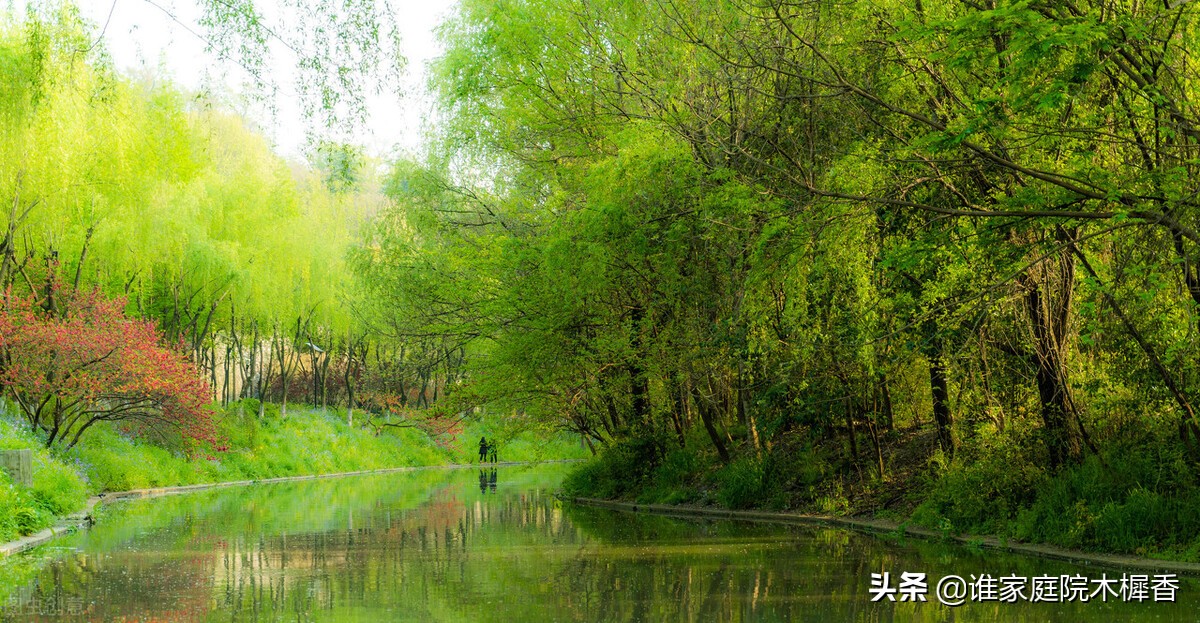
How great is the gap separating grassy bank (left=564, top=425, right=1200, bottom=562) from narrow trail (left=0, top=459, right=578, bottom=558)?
37.7 ft

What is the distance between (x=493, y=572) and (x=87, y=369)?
57.0ft

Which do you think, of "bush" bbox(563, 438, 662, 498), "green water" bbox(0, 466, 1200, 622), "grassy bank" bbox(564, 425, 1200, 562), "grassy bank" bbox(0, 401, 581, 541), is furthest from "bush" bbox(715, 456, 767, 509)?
"grassy bank" bbox(0, 401, 581, 541)

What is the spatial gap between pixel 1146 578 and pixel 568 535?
31.8 feet

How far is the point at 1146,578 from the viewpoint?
41.3ft

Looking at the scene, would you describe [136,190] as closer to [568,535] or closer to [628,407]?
[628,407]

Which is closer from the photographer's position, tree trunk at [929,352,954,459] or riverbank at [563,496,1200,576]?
riverbank at [563,496,1200,576]

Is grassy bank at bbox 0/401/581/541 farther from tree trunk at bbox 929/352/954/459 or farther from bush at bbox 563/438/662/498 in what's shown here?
tree trunk at bbox 929/352/954/459

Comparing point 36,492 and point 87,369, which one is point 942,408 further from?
point 87,369

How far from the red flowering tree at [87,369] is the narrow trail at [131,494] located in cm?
215

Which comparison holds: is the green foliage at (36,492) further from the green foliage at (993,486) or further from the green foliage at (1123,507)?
the green foliage at (1123,507)

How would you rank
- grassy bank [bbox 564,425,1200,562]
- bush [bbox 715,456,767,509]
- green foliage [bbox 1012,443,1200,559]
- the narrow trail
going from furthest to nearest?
bush [bbox 715,456,767,509] < the narrow trail < grassy bank [bbox 564,425,1200,562] < green foliage [bbox 1012,443,1200,559]

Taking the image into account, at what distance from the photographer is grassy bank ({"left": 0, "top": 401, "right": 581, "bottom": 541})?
23.1 meters

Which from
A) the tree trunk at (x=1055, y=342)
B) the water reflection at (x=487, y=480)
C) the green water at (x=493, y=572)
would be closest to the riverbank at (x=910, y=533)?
the green water at (x=493, y=572)

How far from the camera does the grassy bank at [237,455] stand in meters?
23.1
